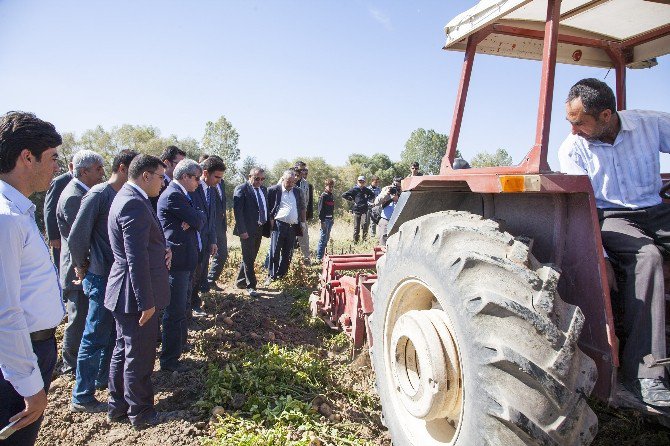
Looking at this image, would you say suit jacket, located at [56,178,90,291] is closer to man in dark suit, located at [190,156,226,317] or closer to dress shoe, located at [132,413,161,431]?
dress shoe, located at [132,413,161,431]

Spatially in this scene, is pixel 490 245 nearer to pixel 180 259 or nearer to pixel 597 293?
pixel 597 293

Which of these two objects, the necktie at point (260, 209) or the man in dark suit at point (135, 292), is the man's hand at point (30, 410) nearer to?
the man in dark suit at point (135, 292)

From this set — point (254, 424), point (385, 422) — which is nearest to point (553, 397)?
point (385, 422)

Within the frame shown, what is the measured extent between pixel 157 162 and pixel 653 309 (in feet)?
11.0

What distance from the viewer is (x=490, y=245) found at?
203 centimetres

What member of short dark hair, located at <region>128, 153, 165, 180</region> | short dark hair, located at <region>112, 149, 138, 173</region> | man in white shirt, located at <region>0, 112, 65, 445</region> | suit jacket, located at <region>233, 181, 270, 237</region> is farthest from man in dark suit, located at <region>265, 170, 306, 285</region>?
man in white shirt, located at <region>0, 112, 65, 445</region>

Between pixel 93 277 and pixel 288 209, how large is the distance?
14.5 feet

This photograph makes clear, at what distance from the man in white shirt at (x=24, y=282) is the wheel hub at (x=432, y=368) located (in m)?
1.73

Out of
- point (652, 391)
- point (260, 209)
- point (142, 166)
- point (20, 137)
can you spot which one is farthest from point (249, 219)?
point (652, 391)

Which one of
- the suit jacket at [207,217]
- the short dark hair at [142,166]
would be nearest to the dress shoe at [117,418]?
the short dark hair at [142,166]

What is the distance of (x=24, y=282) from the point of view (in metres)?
1.97

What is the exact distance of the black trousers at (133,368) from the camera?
131 inches

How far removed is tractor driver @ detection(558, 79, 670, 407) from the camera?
2025 mm

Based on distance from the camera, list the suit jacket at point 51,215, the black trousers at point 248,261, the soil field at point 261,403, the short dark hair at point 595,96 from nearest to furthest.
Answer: the short dark hair at point 595,96
the soil field at point 261,403
the suit jacket at point 51,215
the black trousers at point 248,261
